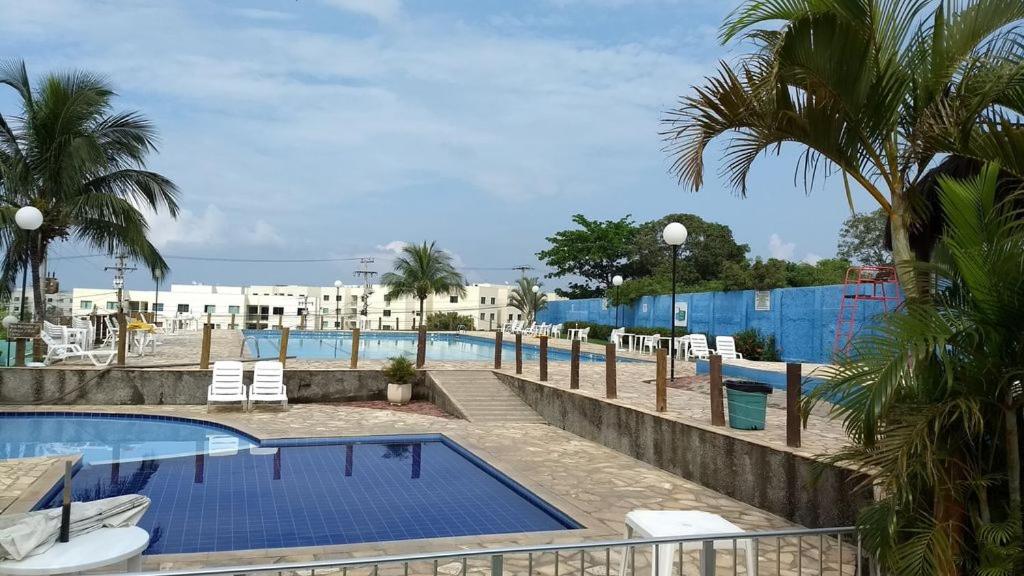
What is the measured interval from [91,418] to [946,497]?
1317 cm

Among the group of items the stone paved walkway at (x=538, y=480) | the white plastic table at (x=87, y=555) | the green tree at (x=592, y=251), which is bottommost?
the stone paved walkway at (x=538, y=480)

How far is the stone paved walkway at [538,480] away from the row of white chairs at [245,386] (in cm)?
28

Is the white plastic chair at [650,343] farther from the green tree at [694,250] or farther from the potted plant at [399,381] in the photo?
the green tree at [694,250]

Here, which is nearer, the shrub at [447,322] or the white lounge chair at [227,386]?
the white lounge chair at [227,386]

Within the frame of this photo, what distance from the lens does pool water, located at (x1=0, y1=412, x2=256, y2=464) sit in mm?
10016

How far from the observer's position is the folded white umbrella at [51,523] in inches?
141

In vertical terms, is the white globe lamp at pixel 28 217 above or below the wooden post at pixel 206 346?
above

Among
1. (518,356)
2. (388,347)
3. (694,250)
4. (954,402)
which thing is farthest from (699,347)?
(694,250)

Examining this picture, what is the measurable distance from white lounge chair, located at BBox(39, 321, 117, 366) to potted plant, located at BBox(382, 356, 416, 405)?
540 centimetres

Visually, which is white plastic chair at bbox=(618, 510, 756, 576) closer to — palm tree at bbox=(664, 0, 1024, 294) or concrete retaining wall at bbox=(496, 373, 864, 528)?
concrete retaining wall at bbox=(496, 373, 864, 528)

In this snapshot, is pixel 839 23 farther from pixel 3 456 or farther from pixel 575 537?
pixel 3 456

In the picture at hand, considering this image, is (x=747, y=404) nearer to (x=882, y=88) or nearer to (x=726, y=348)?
(x=882, y=88)

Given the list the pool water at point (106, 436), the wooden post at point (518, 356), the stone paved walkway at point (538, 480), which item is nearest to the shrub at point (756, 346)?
the wooden post at point (518, 356)

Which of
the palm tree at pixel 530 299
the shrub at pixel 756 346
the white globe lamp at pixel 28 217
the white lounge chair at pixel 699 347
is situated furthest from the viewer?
the palm tree at pixel 530 299
